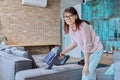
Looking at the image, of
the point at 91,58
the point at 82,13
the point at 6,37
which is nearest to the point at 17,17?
the point at 6,37

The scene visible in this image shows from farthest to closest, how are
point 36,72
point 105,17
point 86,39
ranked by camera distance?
point 105,17, point 36,72, point 86,39

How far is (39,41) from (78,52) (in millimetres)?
1769

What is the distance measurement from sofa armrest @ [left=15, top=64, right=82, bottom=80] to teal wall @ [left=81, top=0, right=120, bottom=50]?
319 centimetres

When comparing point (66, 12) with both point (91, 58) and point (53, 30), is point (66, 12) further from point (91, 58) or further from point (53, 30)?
point (53, 30)

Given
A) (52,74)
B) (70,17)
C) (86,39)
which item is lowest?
(52,74)

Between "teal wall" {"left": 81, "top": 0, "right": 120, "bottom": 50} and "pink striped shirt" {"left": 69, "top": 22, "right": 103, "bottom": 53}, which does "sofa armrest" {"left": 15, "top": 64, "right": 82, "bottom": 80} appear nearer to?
"pink striped shirt" {"left": 69, "top": 22, "right": 103, "bottom": 53}

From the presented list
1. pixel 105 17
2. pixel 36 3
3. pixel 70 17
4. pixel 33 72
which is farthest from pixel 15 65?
pixel 105 17

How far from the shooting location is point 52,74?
2207 mm

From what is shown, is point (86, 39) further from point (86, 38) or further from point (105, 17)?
point (105, 17)

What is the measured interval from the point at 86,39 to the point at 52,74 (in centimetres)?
71

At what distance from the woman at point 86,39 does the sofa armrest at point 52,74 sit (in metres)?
0.46

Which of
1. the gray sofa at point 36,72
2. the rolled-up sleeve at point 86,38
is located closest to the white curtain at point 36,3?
the gray sofa at point 36,72

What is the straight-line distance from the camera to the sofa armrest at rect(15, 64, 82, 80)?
210 centimetres

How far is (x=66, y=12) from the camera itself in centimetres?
183
